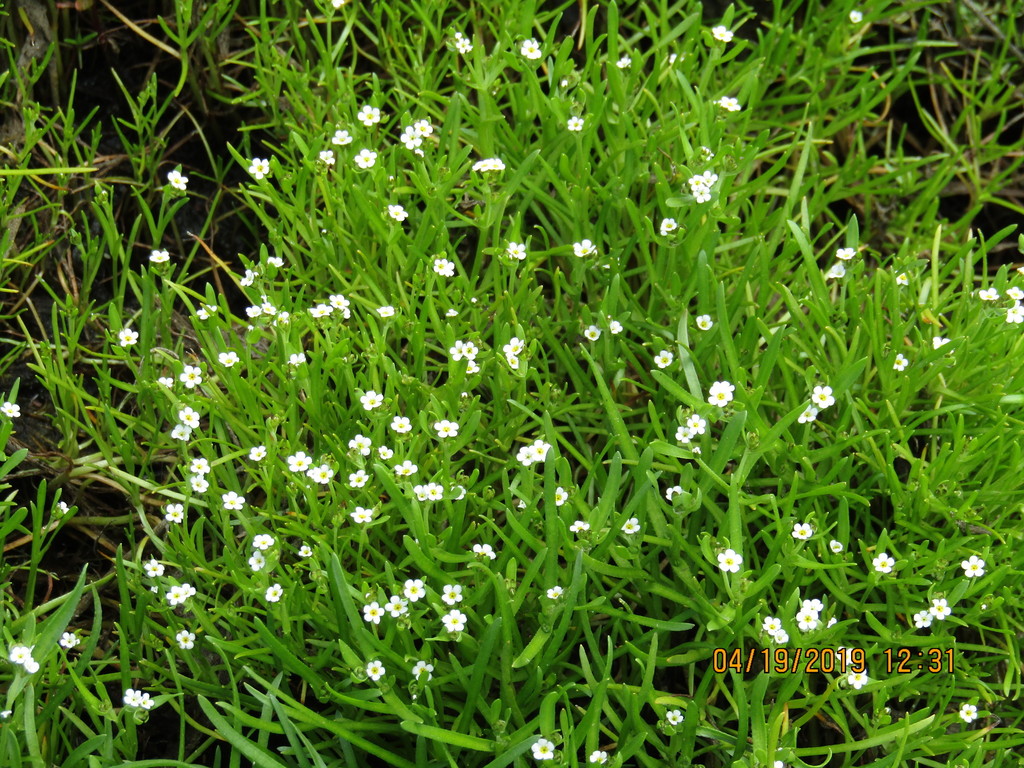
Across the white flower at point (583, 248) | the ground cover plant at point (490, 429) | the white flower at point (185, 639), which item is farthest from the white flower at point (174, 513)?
the white flower at point (583, 248)

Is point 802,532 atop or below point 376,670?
atop

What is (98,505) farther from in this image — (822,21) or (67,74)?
(822,21)

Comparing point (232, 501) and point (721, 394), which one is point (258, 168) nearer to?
point (232, 501)

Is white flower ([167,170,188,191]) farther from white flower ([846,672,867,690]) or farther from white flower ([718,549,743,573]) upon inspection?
white flower ([846,672,867,690])

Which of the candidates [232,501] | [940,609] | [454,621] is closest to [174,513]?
[232,501]

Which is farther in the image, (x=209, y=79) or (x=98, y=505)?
(x=209, y=79)

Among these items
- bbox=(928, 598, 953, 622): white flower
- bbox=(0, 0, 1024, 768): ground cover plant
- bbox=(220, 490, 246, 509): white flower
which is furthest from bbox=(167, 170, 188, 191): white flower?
bbox=(928, 598, 953, 622): white flower

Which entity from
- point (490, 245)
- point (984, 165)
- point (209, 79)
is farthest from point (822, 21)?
point (209, 79)

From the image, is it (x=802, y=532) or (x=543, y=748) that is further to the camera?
(x=802, y=532)
